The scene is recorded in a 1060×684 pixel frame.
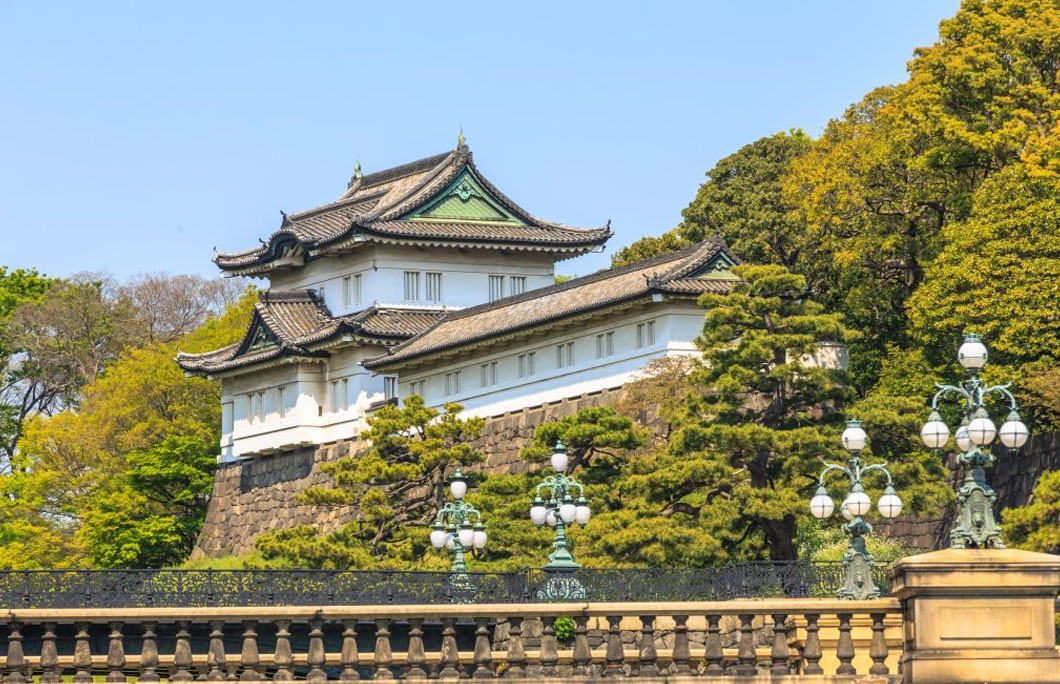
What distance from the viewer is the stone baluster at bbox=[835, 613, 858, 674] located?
26.4m

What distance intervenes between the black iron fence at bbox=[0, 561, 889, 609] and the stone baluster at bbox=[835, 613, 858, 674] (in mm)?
7302

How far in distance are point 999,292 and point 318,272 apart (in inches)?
1260

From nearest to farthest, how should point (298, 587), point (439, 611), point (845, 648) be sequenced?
point (845, 648) < point (439, 611) < point (298, 587)

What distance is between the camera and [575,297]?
218ft

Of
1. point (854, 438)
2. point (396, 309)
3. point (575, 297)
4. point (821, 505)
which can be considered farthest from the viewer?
point (396, 309)

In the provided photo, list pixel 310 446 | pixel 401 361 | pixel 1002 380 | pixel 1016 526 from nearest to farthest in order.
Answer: pixel 1016 526, pixel 1002 380, pixel 401 361, pixel 310 446

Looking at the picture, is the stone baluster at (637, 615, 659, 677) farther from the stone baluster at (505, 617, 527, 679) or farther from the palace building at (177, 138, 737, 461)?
the palace building at (177, 138, 737, 461)

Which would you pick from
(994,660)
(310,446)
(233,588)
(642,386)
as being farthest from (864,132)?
(994,660)

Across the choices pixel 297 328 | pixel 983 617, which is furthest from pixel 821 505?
pixel 297 328

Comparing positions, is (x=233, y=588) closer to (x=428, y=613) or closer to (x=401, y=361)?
(x=428, y=613)

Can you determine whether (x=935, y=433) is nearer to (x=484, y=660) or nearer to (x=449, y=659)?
(x=484, y=660)

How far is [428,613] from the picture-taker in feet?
91.5

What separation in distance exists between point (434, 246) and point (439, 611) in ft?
166

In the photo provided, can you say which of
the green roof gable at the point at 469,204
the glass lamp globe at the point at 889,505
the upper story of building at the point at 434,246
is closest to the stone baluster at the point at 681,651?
the glass lamp globe at the point at 889,505
